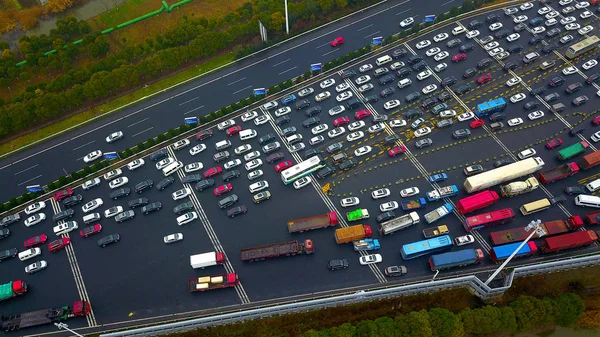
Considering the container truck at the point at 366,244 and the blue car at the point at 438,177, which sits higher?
the blue car at the point at 438,177

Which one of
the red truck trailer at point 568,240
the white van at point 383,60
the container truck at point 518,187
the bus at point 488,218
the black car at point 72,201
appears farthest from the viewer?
the white van at point 383,60

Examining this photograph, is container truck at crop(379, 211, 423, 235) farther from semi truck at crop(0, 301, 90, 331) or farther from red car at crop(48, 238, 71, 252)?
red car at crop(48, 238, 71, 252)

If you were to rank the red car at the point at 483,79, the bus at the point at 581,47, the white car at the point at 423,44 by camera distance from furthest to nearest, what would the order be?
1. the white car at the point at 423,44
2. the bus at the point at 581,47
3. the red car at the point at 483,79

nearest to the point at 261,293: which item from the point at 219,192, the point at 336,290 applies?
the point at 336,290

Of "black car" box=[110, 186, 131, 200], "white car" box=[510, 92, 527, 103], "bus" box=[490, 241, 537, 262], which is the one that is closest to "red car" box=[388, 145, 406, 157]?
"bus" box=[490, 241, 537, 262]

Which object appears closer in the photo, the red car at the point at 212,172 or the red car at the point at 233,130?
the red car at the point at 212,172

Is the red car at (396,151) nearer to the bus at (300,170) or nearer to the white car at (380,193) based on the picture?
the white car at (380,193)

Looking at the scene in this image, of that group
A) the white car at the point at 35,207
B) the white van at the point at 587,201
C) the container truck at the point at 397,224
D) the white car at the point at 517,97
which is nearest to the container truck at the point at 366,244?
the container truck at the point at 397,224

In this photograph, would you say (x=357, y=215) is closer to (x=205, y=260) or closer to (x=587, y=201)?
(x=205, y=260)

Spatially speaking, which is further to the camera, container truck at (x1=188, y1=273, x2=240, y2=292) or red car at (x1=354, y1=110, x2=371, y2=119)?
red car at (x1=354, y1=110, x2=371, y2=119)
